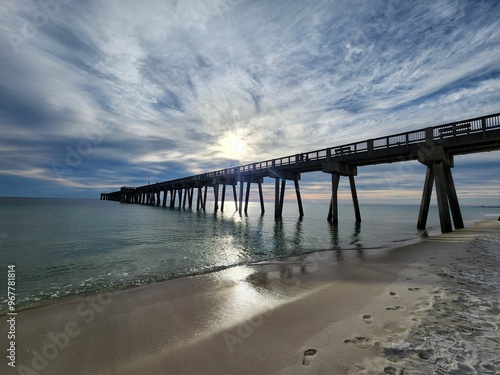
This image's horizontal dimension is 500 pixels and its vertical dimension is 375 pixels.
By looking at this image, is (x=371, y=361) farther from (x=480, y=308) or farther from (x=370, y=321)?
(x=480, y=308)

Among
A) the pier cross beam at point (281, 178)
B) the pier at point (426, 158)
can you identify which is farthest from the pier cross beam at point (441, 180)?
the pier cross beam at point (281, 178)

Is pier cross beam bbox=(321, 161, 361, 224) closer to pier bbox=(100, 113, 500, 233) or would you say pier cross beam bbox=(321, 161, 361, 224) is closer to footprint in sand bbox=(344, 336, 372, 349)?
pier bbox=(100, 113, 500, 233)

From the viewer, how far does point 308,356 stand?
106 inches

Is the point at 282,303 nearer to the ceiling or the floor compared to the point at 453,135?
nearer to the floor

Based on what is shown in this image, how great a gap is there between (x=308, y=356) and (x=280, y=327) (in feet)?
2.80

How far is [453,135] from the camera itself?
550 inches

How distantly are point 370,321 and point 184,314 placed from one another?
3.19 metres

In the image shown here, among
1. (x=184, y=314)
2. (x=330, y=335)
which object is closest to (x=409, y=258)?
(x=330, y=335)

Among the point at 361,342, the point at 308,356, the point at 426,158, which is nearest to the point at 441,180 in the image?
the point at 426,158

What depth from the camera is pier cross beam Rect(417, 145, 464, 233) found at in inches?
569

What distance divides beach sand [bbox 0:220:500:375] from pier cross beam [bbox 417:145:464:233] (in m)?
10.4

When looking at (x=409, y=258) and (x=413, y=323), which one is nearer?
(x=413, y=323)

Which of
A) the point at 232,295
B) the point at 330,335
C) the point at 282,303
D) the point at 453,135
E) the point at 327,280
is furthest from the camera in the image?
the point at 453,135

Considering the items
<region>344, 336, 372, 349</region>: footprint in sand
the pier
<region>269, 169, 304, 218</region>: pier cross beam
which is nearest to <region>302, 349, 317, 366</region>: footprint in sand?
<region>344, 336, 372, 349</region>: footprint in sand
